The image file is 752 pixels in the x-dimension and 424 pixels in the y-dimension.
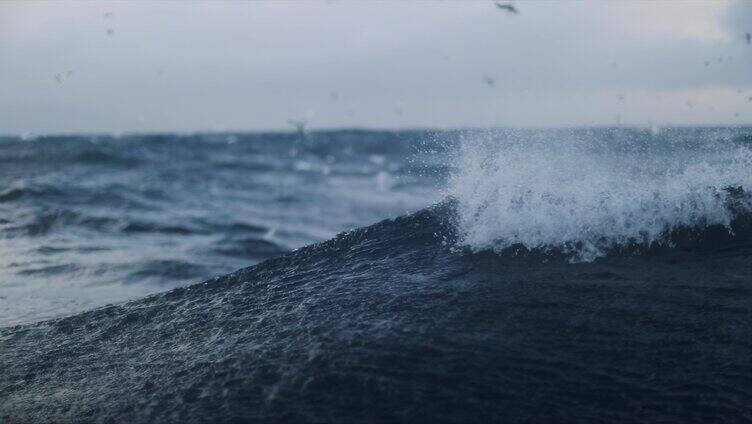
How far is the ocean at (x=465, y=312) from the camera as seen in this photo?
13.0 ft

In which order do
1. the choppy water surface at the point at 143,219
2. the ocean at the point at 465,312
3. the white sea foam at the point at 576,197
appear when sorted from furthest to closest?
the choppy water surface at the point at 143,219 < the white sea foam at the point at 576,197 < the ocean at the point at 465,312

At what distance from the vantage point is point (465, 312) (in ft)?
16.2

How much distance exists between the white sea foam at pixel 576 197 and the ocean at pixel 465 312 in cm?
3

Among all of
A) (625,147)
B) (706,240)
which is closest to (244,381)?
(706,240)

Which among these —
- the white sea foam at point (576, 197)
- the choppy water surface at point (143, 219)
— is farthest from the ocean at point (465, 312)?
the choppy water surface at point (143, 219)

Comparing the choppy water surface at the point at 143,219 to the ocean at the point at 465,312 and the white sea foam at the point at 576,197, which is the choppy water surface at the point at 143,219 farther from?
the white sea foam at the point at 576,197

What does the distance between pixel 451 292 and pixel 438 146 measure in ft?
11.0

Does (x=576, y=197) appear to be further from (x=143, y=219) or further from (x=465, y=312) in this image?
(x=143, y=219)

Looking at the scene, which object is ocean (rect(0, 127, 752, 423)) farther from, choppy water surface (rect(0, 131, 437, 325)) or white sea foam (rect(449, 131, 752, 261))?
choppy water surface (rect(0, 131, 437, 325))

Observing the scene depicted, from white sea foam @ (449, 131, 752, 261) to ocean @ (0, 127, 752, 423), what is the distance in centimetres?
3

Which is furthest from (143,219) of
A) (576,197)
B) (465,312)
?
(465,312)

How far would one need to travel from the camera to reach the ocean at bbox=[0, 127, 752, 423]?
398cm

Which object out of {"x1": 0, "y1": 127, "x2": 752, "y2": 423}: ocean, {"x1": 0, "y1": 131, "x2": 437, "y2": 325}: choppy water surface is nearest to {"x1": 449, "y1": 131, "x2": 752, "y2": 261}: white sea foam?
{"x1": 0, "y1": 127, "x2": 752, "y2": 423}: ocean

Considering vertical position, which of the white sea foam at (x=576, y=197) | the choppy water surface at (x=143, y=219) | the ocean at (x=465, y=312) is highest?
the white sea foam at (x=576, y=197)
